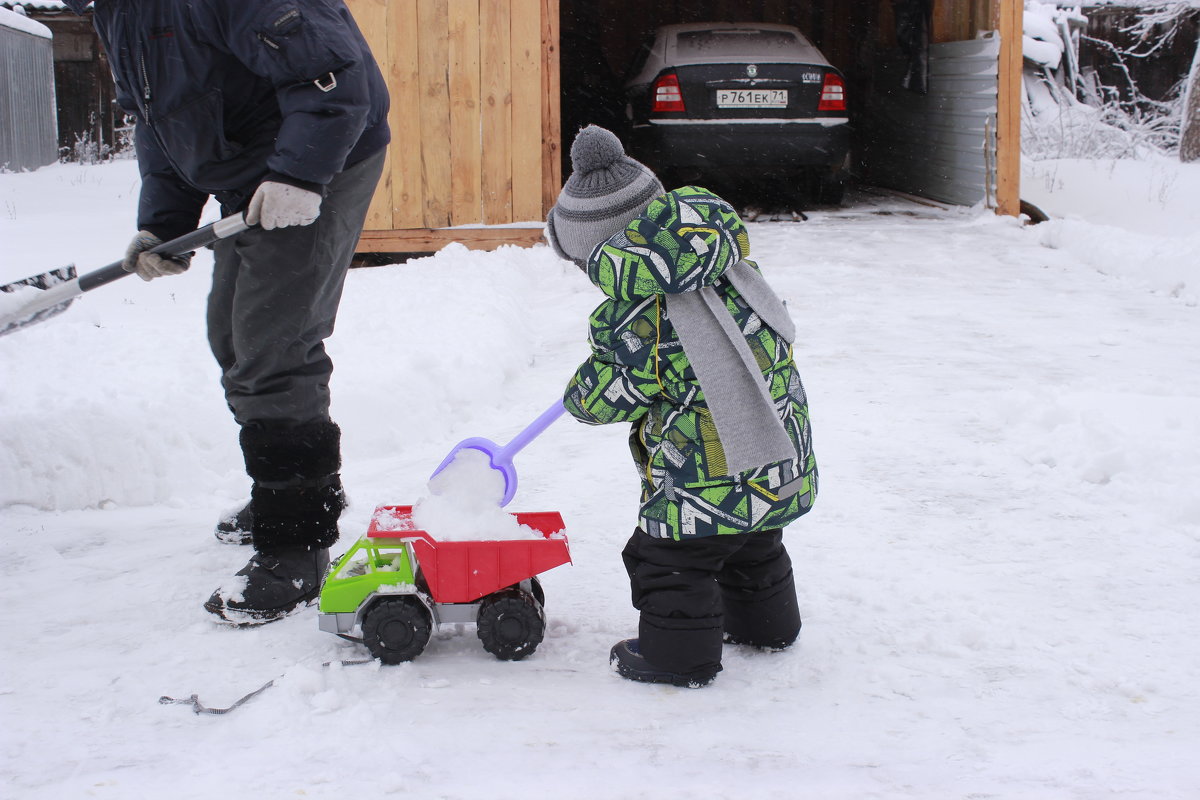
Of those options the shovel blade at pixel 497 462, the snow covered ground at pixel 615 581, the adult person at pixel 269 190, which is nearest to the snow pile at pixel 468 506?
the shovel blade at pixel 497 462

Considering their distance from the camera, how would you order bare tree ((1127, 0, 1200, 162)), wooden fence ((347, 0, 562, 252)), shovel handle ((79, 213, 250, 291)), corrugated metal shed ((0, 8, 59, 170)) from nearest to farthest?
shovel handle ((79, 213, 250, 291))
wooden fence ((347, 0, 562, 252))
bare tree ((1127, 0, 1200, 162))
corrugated metal shed ((0, 8, 59, 170))

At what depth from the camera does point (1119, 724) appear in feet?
6.19

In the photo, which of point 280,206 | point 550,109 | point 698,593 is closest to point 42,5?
point 550,109

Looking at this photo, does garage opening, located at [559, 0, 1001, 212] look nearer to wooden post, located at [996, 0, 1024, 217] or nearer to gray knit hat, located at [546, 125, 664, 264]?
wooden post, located at [996, 0, 1024, 217]

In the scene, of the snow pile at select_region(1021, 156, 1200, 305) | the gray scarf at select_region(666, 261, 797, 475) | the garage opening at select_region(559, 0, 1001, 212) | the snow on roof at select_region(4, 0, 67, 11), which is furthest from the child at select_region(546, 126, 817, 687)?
the snow on roof at select_region(4, 0, 67, 11)

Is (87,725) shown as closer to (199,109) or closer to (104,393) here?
(199,109)

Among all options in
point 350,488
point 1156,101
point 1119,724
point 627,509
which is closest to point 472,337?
point 350,488

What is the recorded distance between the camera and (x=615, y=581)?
2.61m

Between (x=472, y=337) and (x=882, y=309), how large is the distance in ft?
7.45

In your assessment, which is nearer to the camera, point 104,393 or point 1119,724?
point 1119,724

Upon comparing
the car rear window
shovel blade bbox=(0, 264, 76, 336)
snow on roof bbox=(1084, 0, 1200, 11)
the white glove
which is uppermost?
snow on roof bbox=(1084, 0, 1200, 11)

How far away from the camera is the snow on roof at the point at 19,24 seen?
1330 cm

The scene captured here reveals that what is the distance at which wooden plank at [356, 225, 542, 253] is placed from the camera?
23.5 ft

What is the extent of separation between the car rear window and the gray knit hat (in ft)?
21.0
